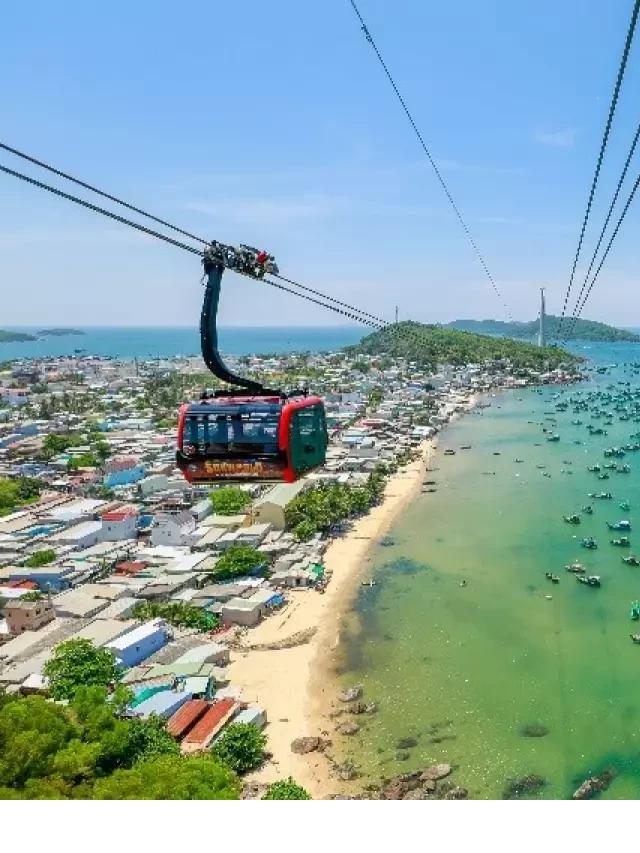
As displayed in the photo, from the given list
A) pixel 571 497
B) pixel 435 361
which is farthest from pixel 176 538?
pixel 435 361

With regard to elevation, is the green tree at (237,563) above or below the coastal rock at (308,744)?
above

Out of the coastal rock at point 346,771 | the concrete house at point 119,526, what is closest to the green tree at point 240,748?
the coastal rock at point 346,771

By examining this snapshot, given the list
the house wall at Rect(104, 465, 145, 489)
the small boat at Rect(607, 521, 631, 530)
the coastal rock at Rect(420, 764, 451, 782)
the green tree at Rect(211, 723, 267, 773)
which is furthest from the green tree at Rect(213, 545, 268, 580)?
the small boat at Rect(607, 521, 631, 530)

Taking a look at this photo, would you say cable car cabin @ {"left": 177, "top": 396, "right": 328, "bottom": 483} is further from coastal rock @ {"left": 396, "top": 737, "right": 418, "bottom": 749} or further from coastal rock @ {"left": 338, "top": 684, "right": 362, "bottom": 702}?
coastal rock @ {"left": 338, "top": 684, "right": 362, "bottom": 702}

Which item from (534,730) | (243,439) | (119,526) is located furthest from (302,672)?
(119,526)

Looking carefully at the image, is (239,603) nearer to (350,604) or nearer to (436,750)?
(350,604)

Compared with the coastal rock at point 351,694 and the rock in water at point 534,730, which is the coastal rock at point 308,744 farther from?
the rock in water at point 534,730
